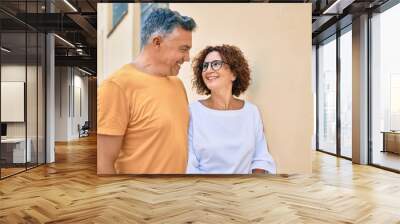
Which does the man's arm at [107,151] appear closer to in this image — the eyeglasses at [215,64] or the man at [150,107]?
the man at [150,107]

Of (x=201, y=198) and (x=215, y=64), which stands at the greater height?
(x=215, y=64)

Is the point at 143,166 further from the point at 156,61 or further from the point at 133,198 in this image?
the point at 156,61

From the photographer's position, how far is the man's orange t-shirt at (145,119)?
634 centimetres

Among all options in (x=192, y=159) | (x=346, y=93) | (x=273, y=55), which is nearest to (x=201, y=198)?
(x=192, y=159)

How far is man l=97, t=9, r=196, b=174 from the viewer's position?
6.34 m

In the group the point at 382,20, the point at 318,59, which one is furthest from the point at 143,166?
the point at 318,59

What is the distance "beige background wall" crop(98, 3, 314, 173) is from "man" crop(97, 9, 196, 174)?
22cm

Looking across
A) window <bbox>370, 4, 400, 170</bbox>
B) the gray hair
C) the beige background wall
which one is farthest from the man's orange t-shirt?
window <bbox>370, 4, 400, 170</bbox>

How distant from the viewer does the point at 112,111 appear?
6355 mm

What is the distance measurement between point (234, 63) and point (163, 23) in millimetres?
1326

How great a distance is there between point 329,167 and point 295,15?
10.9 ft

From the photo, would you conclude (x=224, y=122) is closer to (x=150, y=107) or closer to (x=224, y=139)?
(x=224, y=139)

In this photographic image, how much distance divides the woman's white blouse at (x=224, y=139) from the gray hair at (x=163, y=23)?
49.7 inches

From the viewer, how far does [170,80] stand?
6.49 metres
